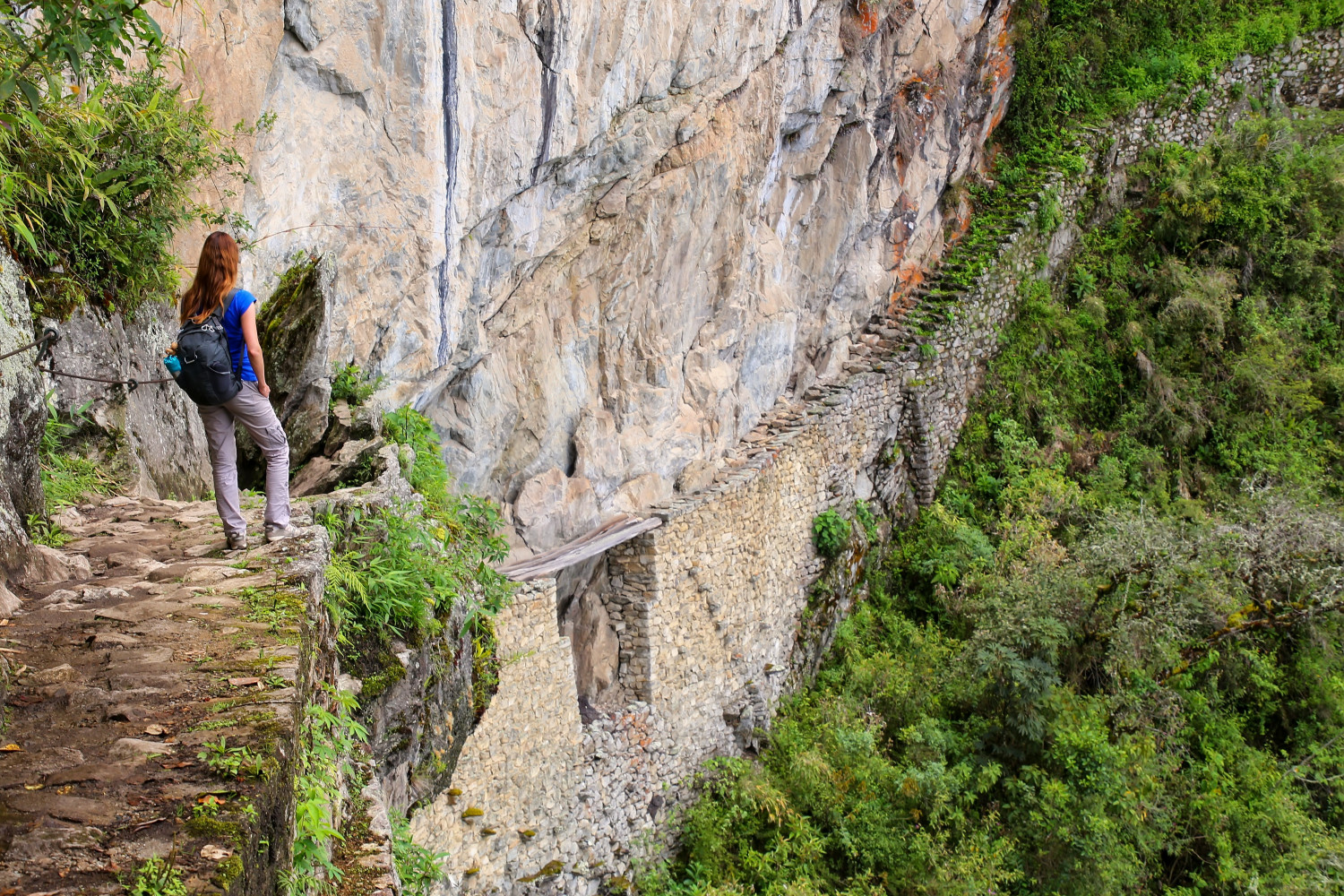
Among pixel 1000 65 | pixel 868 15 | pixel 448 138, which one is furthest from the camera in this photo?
pixel 1000 65

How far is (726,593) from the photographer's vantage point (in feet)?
29.3

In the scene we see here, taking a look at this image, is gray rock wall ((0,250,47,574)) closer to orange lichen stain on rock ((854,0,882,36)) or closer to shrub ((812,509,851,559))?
shrub ((812,509,851,559))

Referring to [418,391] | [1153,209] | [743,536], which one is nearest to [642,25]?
[418,391]

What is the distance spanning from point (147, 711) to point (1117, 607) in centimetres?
863

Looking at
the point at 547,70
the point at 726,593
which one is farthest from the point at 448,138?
the point at 726,593

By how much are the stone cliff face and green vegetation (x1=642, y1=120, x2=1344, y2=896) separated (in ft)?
9.89

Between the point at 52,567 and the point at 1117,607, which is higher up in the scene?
the point at 52,567

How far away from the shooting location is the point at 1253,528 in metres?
9.13

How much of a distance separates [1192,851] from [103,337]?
9.07 m

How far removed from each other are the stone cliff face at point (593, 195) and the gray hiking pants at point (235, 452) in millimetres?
1823

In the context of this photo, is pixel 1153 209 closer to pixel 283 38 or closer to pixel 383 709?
pixel 283 38

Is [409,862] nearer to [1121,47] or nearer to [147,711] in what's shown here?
[147,711]

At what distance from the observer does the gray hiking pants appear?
297cm

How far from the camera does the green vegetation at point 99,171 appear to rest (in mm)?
3129
